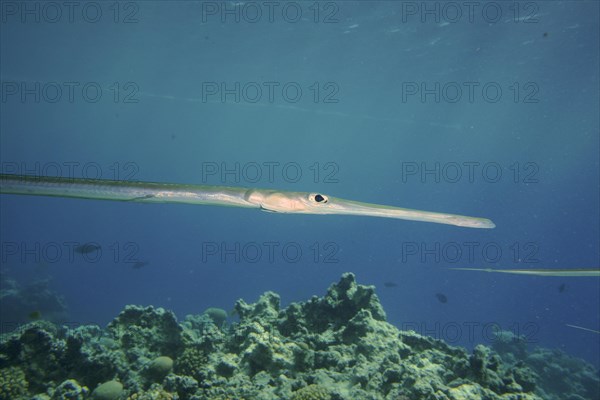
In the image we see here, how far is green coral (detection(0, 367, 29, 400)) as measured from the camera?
423cm

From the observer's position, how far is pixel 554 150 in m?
58.8

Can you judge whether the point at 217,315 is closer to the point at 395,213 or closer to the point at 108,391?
the point at 108,391

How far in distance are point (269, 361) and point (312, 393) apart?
0.94 meters

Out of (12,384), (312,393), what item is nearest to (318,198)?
(312,393)

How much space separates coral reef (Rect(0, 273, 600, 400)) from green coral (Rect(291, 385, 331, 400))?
10mm

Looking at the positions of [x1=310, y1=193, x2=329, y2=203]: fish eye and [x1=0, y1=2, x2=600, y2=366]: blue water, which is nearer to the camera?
[x1=310, y1=193, x2=329, y2=203]: fish eye

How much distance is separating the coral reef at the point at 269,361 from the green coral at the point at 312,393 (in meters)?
0.01

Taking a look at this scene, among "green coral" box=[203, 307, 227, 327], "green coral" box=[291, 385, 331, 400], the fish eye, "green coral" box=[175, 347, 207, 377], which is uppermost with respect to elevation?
the fish eye

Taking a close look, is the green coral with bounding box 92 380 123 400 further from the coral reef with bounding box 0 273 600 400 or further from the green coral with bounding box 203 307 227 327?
the green coral with bounding box 203 307 227 327

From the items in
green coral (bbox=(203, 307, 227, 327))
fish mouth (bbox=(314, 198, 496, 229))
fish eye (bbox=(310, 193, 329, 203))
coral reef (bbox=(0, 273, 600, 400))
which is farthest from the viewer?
green coral (bbox=(203, 307, 227, 327))

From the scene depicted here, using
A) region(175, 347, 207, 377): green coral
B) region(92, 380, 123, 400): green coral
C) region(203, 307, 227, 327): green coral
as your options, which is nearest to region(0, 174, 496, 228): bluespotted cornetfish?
region(175, 347, 207, 377): green coral

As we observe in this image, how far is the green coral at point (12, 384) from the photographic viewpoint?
423 centimetres

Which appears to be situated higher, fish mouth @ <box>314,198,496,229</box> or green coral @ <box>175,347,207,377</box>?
fish mouth @ <box>314,198,496,229</box>

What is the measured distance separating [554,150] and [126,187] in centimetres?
7113
